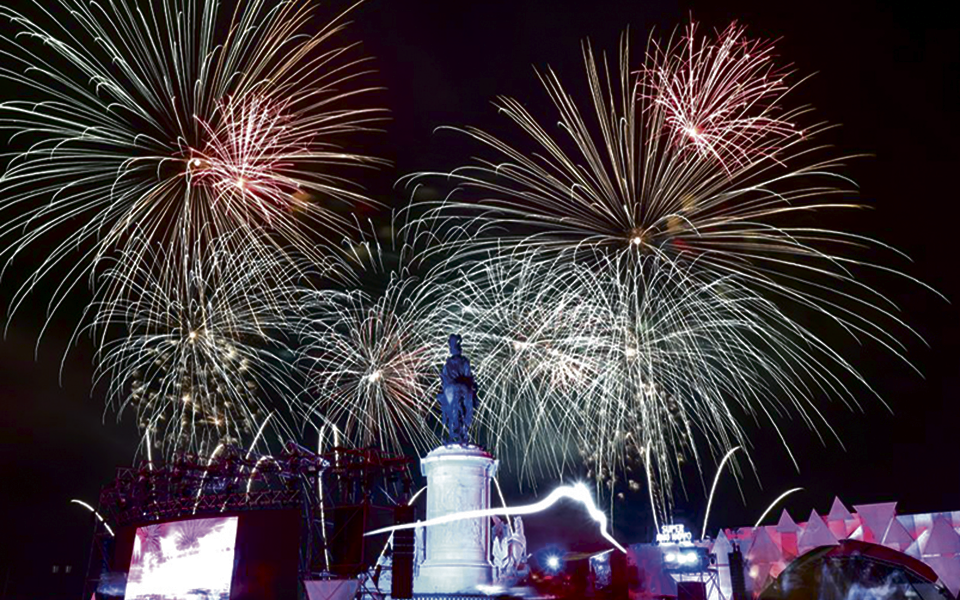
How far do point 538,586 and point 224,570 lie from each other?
11.2m

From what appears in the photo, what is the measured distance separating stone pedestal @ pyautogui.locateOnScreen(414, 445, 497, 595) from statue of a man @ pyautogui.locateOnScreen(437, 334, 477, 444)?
0.87m

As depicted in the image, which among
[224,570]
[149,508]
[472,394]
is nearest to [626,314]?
[472,394]

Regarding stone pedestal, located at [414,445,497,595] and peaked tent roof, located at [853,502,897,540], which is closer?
stone pedestal, located at [414,445,497,595]

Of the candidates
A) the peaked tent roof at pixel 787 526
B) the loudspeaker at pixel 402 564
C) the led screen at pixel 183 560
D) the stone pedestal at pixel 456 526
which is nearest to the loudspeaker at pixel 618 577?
the stone pedestal at pixel 456 526

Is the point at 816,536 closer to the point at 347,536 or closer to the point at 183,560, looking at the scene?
the point at 347,536

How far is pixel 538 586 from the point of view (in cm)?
2045

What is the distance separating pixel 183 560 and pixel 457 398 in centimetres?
1219

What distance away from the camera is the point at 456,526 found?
804 inches

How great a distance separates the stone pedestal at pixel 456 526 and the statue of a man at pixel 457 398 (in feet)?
2.87

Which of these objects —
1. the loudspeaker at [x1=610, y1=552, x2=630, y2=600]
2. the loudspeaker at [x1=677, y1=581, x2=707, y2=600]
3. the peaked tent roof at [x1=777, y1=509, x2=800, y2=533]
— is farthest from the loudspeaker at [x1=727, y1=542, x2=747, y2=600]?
the peaked tent roof at [x1=777, y1=509, x2=800, y2=533]

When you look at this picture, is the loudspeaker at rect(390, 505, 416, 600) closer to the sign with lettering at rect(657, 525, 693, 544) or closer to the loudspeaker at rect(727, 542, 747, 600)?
the loudspeaker at rect(727, 542, 747, 600)

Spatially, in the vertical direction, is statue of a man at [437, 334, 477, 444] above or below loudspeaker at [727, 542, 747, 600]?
above

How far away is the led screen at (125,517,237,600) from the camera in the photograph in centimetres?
2611

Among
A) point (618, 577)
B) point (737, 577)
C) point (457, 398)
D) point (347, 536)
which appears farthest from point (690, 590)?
point (347, 536)
